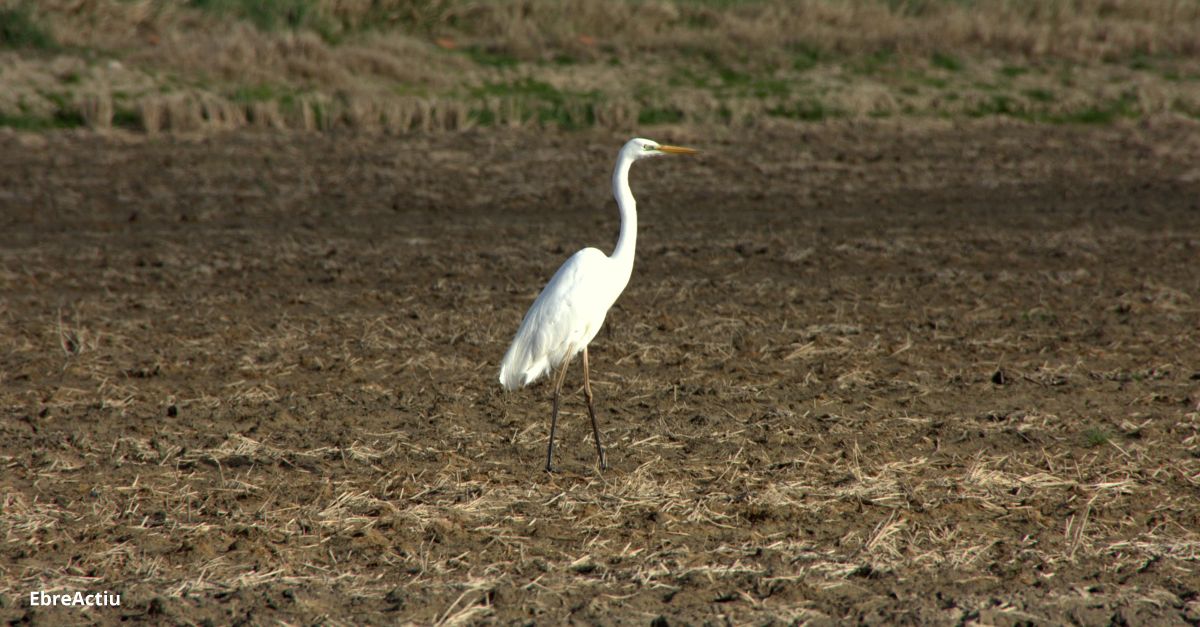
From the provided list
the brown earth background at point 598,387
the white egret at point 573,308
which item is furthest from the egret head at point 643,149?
the brown earth background at point 598,387

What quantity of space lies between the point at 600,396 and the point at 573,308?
1.18 metres

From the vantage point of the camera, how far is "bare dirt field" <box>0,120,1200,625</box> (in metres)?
4.92

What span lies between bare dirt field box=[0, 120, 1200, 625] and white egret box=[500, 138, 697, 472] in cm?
45

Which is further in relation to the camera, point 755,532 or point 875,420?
point 875,420

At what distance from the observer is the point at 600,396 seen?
7617 millimetres

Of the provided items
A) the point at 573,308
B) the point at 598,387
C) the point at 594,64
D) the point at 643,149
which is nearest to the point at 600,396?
the point at 598,387

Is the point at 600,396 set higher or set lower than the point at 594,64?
higher

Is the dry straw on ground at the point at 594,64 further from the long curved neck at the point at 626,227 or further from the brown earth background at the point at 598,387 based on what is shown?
the long curved neck at the point at 626,227

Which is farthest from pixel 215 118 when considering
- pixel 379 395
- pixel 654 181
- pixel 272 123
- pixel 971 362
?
pixel 971 362

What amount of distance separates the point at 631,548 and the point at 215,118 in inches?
500

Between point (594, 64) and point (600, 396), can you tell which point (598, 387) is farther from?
point (594, 64)

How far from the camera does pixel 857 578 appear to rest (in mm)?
4922

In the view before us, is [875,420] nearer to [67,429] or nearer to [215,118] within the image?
[67,429]

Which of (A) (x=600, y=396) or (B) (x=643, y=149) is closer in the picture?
(B) (x=643, y=149)
